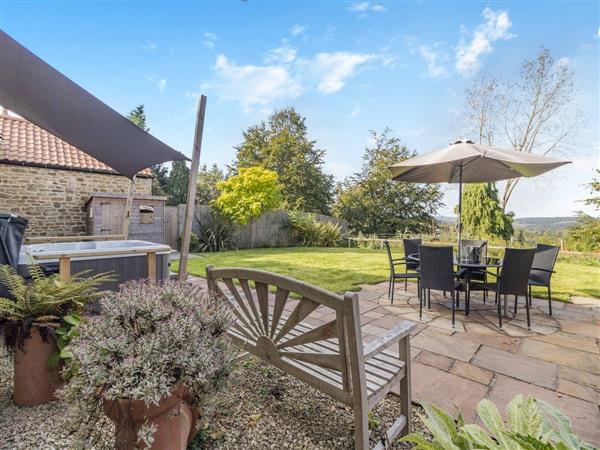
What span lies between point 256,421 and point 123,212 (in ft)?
26.9

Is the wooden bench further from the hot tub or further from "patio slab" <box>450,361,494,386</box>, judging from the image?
the hot tub

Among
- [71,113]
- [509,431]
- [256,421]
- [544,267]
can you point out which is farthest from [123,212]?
[509,431]

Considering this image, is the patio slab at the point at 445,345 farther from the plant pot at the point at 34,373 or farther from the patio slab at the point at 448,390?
the plant pot at the point at 34,373

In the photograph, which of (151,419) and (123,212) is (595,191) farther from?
(123,212)

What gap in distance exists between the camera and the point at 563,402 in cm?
189

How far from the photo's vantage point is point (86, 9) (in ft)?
14.6

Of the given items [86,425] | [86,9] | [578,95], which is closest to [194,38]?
[86,9]

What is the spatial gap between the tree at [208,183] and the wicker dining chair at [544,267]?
17.6 meters

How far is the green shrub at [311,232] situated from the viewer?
12297 millimetres

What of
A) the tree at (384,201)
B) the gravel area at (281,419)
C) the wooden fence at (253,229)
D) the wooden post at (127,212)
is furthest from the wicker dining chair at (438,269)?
the tree at (384,201)

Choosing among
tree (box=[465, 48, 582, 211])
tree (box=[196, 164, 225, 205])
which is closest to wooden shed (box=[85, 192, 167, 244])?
tree (box=[196, 164, 225, 205])

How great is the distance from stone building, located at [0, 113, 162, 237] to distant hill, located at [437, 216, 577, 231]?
13725 mm

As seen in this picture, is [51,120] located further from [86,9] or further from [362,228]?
[362,228]

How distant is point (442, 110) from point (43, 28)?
15.7 m
